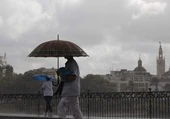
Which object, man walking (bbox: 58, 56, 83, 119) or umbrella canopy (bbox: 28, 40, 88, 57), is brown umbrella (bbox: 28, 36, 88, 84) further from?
man walking (bbox: 58, 56, 83, 119)

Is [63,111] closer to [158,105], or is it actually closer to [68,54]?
[68,54]

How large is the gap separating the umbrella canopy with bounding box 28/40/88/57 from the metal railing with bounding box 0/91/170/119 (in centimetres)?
449

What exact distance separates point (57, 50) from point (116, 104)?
530 centimetres

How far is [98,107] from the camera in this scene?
1816 centimetres

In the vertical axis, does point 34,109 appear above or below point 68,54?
below

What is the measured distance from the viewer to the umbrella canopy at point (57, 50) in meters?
13.0

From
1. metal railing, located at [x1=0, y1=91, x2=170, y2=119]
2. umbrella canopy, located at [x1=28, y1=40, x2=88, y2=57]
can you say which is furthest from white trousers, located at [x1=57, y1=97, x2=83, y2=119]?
metal railing, located at [x1=0, y1=91, x2=170, y2=119]

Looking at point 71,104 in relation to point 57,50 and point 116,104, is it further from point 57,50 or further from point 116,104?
point 116,104

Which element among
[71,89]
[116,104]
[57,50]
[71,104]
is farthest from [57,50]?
[116,104]

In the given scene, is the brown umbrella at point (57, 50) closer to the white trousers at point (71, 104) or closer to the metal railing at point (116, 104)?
the white trousers at point (71, 104)

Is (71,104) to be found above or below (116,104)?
above

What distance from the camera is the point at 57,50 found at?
13219mm

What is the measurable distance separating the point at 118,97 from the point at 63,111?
16.8ft

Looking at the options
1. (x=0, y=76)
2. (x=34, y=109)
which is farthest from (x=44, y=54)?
(x=0, y=76)
